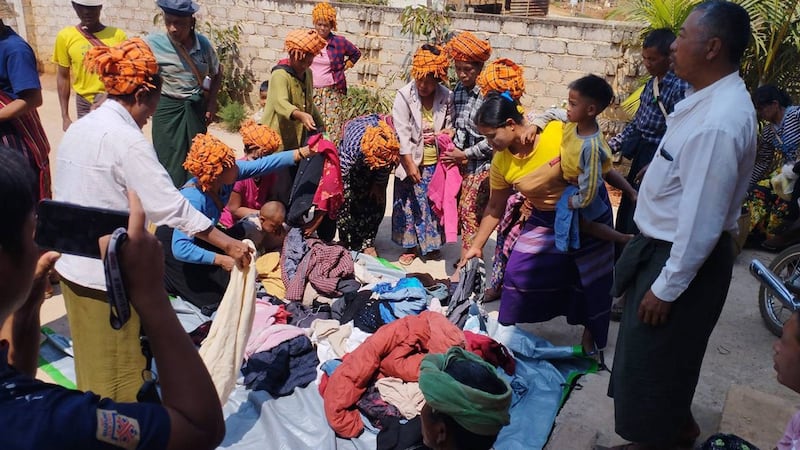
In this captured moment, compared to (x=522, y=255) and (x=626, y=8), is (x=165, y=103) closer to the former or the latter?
(x=522, y=255)

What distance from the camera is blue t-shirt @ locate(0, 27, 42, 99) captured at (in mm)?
3824

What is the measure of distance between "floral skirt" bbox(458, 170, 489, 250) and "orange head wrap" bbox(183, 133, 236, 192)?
1989 mm

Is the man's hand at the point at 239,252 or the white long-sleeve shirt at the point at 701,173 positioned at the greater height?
the white long-sleeve shirt at the point at 701,173

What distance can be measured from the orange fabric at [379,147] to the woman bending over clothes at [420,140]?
8.6 inches

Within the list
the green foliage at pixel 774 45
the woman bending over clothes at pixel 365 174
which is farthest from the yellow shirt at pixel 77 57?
the green foliage at pixel 774 45

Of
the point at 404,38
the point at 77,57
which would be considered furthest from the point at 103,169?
the point at 404,38

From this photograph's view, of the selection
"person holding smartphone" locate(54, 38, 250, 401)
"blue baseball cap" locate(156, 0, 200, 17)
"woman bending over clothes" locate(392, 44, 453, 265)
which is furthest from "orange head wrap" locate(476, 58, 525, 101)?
"person holding smartphone" locate(54, 38, 250, 401)

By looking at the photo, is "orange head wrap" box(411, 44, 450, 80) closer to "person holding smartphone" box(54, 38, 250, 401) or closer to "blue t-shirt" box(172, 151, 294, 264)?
"blue t-shirt" box(172, 151, 294, 264)

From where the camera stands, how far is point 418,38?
8781mm

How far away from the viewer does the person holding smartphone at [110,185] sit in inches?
98.0

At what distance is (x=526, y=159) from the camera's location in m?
3.68

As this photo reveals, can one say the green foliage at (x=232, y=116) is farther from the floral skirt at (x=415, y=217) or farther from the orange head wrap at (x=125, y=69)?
the orange head wrap at (x=125, y=69)

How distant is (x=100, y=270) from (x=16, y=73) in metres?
2.04

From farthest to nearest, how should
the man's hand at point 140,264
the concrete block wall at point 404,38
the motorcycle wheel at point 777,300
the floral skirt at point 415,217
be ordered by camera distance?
1. the concrete block wall at point 404,38
2. the floral skirt at point 415,217
3. the motorcycle wheel at point 777,300
4. the man's hand at point 140,264
